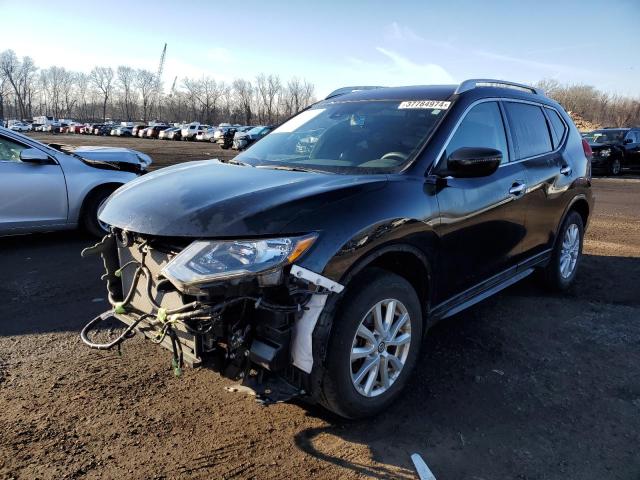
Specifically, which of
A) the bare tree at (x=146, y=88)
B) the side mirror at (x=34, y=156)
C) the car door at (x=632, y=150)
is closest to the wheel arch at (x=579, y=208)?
the side mirror at (x=34, y=156)

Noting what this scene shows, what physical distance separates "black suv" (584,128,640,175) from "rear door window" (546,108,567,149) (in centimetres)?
1562

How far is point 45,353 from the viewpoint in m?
3.62

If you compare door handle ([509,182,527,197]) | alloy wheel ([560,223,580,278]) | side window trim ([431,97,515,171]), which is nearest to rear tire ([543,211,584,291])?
alloy wheel ([560,223,580,278])

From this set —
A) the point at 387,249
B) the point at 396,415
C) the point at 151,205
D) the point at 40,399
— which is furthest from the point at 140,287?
the point at 396,415

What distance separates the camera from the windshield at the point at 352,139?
3.28m

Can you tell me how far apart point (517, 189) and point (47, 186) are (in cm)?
567

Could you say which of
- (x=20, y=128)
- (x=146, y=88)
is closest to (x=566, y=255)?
(x=20, y=128)

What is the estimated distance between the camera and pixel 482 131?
3.69 metres

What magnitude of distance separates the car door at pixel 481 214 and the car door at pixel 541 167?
17cm

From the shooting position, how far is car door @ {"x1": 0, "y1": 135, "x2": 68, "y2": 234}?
20.3 feet

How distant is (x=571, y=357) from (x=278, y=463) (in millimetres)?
2412

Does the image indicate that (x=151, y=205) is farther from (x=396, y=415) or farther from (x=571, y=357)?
(x=571, y=357)

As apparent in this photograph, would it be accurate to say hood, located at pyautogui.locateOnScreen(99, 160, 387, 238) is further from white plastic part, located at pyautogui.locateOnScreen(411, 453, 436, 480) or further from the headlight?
white plastic part, located at pyautogui.locateOnScreen(411, 453, 436, 480)

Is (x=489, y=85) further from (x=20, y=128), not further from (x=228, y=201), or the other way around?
(x=20, y=128)
